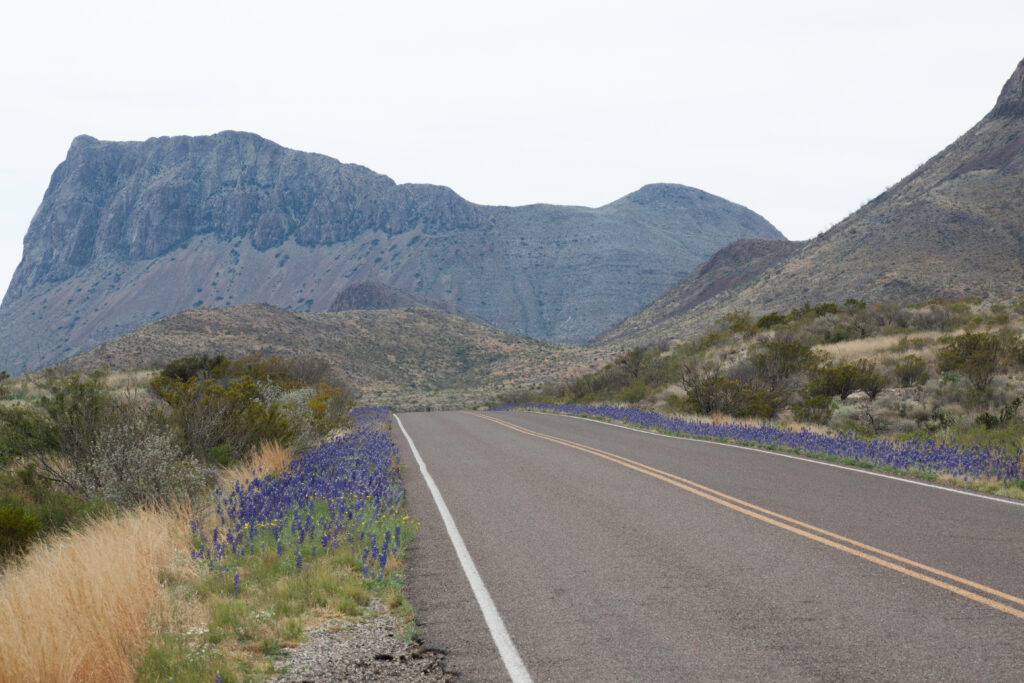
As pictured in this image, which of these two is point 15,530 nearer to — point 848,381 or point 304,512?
point 304,512

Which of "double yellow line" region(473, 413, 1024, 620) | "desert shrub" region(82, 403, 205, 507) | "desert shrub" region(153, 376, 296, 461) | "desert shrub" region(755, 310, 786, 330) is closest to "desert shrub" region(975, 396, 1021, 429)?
"double yellow line" region(473, 413, 1024, 620)

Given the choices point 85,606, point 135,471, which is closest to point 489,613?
point 85,606

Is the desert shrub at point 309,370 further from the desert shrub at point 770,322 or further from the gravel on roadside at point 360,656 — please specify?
the gravel on roadside at point 360,656

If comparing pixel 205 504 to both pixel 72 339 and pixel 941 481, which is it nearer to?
pixel 941 481

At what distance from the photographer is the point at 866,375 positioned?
20969 mm

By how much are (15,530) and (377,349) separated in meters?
80.3

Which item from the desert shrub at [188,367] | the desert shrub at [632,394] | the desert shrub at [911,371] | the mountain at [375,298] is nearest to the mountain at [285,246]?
the mountain at [375,298]

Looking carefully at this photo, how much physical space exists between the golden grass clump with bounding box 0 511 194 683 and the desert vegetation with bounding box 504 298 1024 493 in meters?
12.7

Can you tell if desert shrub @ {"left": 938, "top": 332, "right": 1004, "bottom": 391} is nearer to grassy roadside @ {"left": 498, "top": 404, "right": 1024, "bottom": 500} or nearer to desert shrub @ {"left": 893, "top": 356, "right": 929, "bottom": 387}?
desert shrub @ {"left": 893, "top": 356, "right": 929, "bottom": 387}

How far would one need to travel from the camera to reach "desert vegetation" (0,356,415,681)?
416cm

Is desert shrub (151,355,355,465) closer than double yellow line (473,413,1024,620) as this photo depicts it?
No

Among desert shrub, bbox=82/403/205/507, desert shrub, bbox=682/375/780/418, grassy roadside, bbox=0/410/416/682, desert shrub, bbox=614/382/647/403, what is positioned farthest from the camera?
desert shrub, bbox=614/382/647/403

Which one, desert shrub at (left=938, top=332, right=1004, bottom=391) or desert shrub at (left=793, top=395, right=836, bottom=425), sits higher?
desert shrub at (left=938, top=332, right=1004, bottom=391)

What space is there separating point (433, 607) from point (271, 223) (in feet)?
582
